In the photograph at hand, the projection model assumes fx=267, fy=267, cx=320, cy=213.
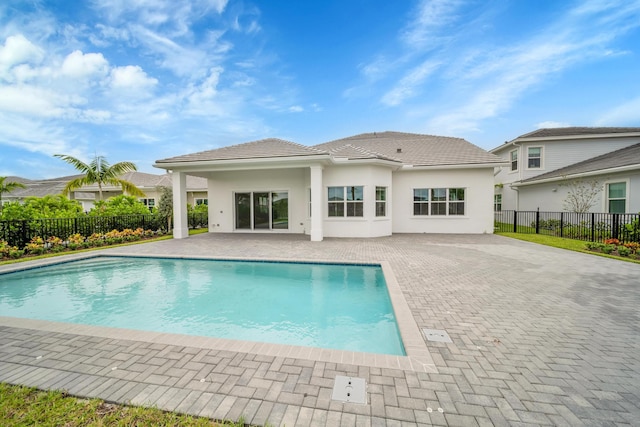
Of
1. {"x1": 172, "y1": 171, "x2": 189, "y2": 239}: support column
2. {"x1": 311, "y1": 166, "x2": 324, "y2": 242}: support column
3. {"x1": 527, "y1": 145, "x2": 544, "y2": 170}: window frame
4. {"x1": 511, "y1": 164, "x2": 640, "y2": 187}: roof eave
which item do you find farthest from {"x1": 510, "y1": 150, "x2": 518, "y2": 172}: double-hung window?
{"x1": 172, "y1": 171, "x2": 189, "y2": 239}: support column

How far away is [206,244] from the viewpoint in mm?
12375

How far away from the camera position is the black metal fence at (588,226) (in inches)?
395

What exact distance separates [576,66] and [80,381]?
75.9 ft

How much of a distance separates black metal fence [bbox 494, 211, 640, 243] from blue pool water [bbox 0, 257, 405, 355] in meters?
10.1

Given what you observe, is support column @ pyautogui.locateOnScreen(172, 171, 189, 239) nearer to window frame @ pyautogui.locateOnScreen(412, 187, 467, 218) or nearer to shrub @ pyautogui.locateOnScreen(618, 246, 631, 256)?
window frame @ pyautogui.locateOnScreen(412, 187, 467, 218)

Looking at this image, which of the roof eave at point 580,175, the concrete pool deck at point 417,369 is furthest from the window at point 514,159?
the concrete pool deck at point 417,369

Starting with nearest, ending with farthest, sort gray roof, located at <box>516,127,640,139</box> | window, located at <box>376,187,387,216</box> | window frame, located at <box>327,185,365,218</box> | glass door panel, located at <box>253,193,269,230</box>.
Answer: window frame, located at <box>327,185,365,218</box> → window, located at <box>376,187,387,216</box> → glass door panel, located at <box>253,193,269,230</box> → gray roof, located at <box>516,127,640,139</box>

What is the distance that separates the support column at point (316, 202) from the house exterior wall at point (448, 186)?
514 cm

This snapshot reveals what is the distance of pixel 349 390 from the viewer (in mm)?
2547

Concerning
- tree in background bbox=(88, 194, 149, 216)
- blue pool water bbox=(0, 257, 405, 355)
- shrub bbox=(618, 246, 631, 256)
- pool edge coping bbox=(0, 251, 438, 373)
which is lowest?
blue pool water bbox=(0, 257, 405, 355)

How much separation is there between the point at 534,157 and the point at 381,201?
1358 cm

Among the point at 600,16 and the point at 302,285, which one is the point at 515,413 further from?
the point at 600,16

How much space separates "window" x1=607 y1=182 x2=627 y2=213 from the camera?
42.1 feet

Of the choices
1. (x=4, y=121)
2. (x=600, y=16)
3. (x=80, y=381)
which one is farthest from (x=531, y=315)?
(x=4, y=121)
